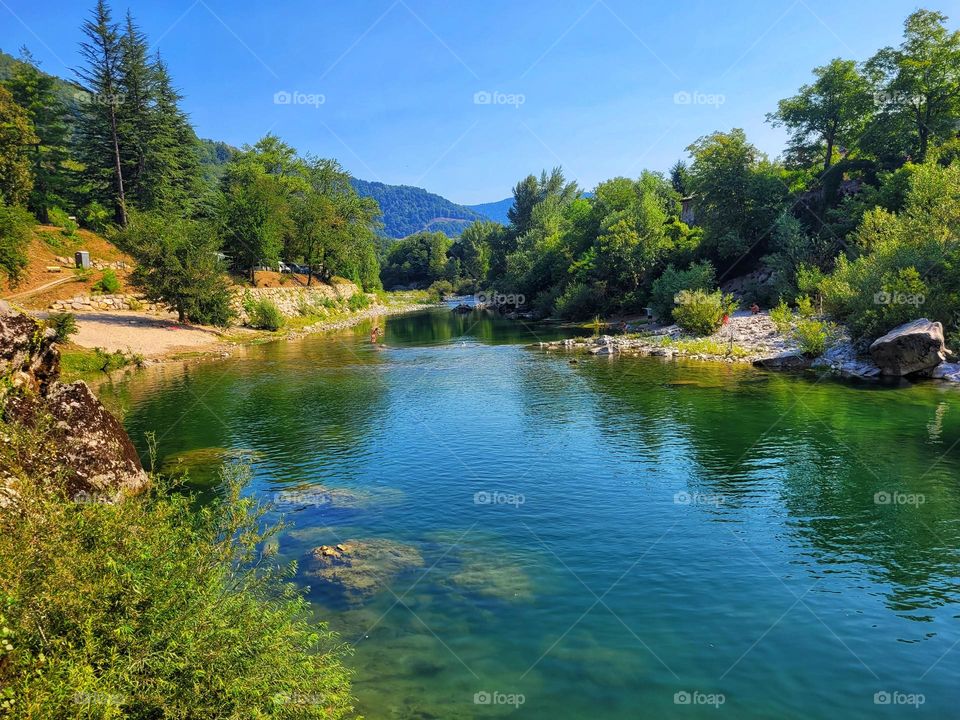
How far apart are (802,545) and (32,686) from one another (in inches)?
620

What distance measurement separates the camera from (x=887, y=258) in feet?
119

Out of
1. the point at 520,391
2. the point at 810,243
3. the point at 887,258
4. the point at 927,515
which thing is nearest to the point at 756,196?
the point at 810,243

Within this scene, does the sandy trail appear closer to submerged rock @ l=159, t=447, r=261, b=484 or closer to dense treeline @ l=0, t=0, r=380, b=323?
dense treeline @ l=0, t=0, r=380, b=323

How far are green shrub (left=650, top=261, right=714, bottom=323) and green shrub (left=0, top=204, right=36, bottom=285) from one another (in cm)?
5735

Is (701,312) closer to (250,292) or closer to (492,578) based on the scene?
(492,578)

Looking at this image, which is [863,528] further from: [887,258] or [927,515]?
[887,258]

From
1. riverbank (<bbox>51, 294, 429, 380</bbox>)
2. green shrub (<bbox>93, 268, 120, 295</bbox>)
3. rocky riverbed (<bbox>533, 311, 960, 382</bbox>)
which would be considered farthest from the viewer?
green shrub (<bbox>93, 268, 120, 295</bbox>)

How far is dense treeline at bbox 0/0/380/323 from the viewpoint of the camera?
1971 inches

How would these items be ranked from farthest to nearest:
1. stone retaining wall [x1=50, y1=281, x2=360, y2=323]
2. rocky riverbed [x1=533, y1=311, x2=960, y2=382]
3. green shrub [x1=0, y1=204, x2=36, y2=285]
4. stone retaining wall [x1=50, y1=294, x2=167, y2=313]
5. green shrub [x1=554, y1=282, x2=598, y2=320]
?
green shrub [x1=554, y1=282, x2=598, y2=320], stone retaining wall [x1=50, y1=281, x2=360, y2=323], stone retaining wall [x1=50, y1=294, x2=167, y2=313], green shrub [x1=0, y1=204, x2=36, y2=285], rocky riverbed [x1=533, y1=311, x2=960, y2=382]

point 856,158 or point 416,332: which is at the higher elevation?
point 856,158

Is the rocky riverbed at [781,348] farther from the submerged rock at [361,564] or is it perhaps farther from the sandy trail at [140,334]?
the sandy trail at [140,334]

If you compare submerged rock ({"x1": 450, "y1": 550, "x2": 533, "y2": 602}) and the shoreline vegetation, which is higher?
the shoreline vegetation

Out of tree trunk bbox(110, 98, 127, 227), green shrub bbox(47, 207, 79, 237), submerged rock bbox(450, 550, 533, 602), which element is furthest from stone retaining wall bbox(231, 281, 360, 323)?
submerged rock bbox(450, 550, 533, 602)

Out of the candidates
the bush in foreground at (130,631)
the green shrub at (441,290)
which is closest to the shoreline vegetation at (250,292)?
the bush in foreground at (130,631)
